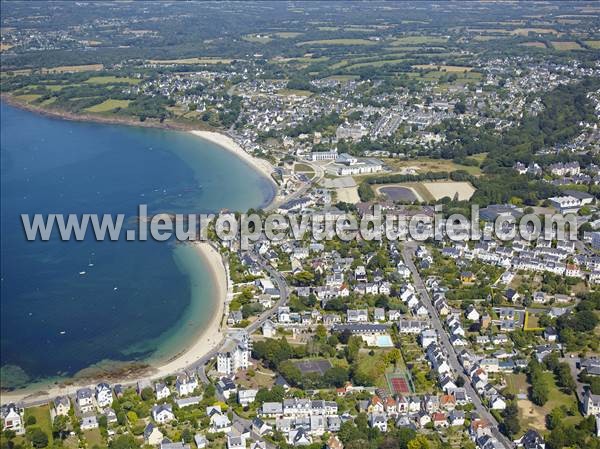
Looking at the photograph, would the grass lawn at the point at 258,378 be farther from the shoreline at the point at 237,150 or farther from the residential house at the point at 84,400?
the shoreline at the point at 237,150

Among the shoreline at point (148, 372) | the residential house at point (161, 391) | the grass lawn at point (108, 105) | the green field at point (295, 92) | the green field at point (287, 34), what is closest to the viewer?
the residential house at point (161, 391)

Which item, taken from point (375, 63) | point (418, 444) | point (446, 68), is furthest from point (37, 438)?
point (375, 63)

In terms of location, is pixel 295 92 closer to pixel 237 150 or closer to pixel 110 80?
pixel 237 150

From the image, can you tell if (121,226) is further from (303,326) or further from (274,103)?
(274,103)

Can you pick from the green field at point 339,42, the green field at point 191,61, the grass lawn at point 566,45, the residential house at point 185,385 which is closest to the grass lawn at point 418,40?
the green field at point 339,42

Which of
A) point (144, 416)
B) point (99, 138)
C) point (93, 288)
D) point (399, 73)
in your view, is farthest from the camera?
point (399, 73)

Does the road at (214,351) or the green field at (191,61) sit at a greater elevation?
the green field at (191,61)

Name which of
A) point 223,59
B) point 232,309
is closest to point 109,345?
point 232,309
